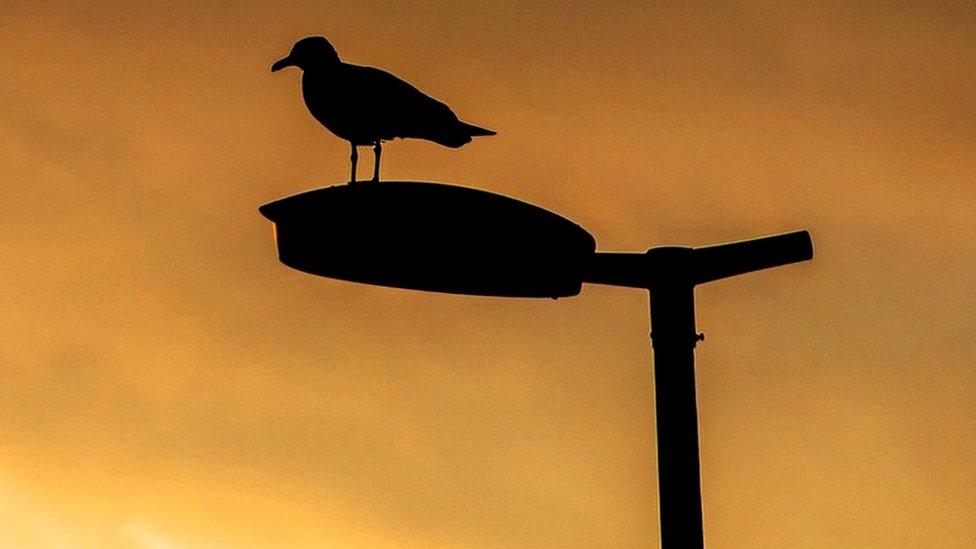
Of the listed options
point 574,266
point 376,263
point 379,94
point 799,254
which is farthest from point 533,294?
point 379,94

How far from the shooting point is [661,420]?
3.02 meters

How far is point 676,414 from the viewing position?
302cm

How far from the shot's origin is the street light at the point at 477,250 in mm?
3270

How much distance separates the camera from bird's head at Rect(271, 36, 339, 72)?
463cm

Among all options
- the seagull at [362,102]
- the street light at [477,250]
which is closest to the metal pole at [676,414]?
the street light at [477,250]

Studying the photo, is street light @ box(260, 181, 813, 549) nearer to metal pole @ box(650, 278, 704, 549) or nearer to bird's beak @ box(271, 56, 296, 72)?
metal pole @ box(650, 278, 704, 549)

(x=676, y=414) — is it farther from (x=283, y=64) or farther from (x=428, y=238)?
(x=283, y=64)

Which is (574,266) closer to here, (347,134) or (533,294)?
(533,294)

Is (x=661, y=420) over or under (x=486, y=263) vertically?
under

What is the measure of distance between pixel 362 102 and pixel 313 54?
0.46m

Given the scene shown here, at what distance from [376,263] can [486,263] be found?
12.0 inches

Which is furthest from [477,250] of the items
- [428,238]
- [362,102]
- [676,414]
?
[362,102]

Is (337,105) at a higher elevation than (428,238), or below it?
higher

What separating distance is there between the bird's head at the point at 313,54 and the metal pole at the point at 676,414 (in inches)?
74.8
